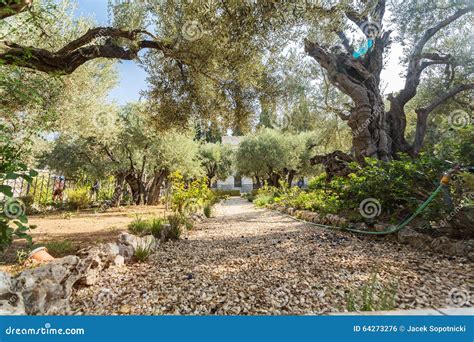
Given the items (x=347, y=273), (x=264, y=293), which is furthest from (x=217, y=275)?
(x=347, y=273)

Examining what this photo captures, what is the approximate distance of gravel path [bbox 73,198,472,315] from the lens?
240 cm

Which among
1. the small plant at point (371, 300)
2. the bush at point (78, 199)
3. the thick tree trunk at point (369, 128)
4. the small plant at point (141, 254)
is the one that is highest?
the thick tree trunk at point (369, 128)

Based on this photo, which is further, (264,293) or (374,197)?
(374,197)

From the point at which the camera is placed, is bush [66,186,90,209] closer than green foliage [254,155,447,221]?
No

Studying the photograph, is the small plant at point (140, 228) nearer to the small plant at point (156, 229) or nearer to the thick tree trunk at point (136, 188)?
the small plant at point (156, 229)

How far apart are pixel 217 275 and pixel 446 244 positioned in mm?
3350

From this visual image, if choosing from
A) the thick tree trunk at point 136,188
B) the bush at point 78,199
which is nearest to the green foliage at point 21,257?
the bush at point 78,199

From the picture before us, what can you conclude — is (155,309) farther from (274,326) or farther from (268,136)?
(268,136)

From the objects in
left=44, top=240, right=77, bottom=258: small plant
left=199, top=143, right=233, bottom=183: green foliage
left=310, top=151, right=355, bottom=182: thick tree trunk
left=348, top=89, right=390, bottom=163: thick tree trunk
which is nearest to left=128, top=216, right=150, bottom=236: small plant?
left=44, top=240, right=77, bottom=258: small plant

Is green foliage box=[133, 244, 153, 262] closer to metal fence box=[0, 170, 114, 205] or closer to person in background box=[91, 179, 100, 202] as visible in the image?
metal fence box=[0, 170, 114, 205]

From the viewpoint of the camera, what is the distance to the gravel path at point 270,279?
7.86ft

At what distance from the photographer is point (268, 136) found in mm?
24031

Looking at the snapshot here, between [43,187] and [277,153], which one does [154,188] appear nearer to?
[43,187]

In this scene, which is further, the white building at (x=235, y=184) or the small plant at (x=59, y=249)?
the white building at (x=235, y=184)
